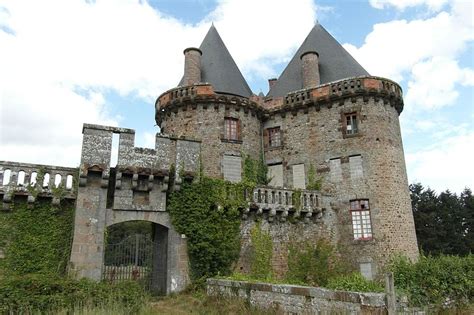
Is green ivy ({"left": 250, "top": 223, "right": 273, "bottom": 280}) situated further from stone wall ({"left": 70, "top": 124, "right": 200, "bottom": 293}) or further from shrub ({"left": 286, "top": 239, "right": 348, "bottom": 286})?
stone wall ({"left": 70, "top": 124, "right": 200, "bottom": 293})

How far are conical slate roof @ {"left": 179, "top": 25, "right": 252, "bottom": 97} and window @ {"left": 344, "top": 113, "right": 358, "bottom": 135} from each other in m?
5.33

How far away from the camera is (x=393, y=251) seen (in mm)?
15867

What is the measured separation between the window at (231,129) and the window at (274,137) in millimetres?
2114

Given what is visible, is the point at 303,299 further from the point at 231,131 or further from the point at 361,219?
the point at 231,131

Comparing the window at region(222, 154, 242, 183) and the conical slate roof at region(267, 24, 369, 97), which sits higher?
the conical slate roof at region(267, 24, 369, 97)

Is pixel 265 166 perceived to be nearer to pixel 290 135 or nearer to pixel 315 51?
pixel 290 135

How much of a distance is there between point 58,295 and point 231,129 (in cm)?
1099

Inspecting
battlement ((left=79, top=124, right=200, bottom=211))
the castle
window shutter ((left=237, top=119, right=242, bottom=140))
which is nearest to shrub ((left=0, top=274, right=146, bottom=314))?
the castle

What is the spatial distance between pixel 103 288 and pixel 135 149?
486 cm

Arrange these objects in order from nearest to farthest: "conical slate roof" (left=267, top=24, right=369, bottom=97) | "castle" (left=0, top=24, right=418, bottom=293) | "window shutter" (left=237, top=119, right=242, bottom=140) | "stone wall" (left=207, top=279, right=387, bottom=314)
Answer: "stone wall" (left=207, top=279, right=387, bottom=314) < "castle" (left=0, top=24, right=418, bottom=293) < "window shutter" (left=237, top=119, right=242, bottom=140) < "conical slate roof" (left=267, top=24, right=369, bottom=97)

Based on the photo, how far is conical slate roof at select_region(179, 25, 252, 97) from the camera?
1916 cm

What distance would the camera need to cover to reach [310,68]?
19.3 m

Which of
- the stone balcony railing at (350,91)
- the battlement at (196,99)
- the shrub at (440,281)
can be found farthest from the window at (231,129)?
the shrub at (440,281)

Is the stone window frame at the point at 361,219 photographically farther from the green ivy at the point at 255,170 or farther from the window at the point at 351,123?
the green ivy at the point at 255,170
